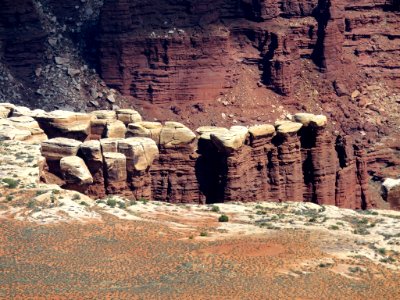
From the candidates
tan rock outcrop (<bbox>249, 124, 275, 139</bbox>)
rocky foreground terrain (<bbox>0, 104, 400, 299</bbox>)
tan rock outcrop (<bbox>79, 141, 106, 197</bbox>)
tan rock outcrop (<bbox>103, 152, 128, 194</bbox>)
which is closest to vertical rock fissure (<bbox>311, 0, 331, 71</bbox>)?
tan rock outcrop (<bbox>249, 124, 275, 139</bbox>)

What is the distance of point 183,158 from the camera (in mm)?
74812

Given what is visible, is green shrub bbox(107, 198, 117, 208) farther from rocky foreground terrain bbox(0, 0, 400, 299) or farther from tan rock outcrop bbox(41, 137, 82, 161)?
tan rock outcrop bbox(41, 137, 82, 161)

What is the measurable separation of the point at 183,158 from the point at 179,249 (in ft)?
68.0

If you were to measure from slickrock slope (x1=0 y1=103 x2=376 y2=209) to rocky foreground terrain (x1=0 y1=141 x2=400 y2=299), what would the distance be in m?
4.11

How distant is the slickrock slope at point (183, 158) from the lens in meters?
69.4

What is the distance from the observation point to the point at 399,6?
14488 cm

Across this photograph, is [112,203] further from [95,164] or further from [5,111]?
[5,111]

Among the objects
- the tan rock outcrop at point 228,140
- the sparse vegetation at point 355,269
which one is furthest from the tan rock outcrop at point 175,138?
the sparse vegetation at point 355,269

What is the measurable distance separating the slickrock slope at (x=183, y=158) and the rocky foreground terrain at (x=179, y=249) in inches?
162

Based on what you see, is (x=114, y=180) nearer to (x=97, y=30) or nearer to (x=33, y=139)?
(x=33, y=139)

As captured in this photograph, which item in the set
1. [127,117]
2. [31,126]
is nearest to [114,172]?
[31,126]

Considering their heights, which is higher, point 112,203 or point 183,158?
point 183,158

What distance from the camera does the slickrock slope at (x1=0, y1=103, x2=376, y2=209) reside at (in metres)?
69.4

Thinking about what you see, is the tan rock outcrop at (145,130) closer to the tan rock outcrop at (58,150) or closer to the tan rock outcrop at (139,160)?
the tan rock outcrop at (139,160)
